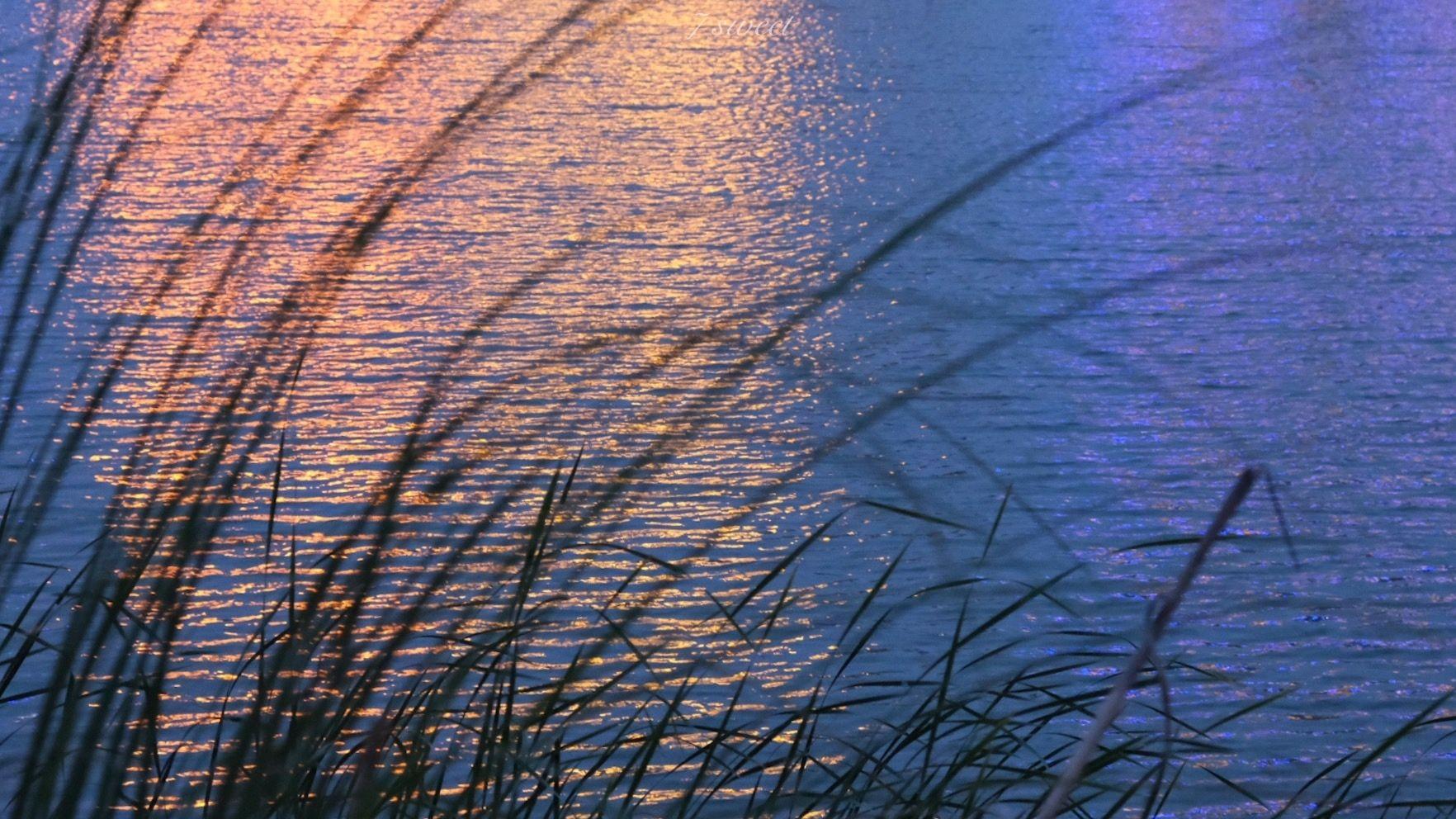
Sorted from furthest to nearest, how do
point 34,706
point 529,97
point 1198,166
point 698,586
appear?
point 529,97
point 1198,166
point 698,586
point 34,706

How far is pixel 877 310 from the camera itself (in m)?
6.52

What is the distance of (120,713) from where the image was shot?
1191 mm

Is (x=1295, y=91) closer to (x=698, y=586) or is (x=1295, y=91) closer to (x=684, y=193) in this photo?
(x=684, y=193)

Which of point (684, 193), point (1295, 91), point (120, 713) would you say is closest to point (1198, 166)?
point (684, 193)

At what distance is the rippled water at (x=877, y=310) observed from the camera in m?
1.48

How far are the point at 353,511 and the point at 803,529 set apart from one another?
41.2 inches

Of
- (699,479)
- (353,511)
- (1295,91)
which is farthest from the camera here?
(1295,91)

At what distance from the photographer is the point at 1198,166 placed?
8.68 meters

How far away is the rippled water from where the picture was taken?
148cm

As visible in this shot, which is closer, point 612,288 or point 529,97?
point 612,288

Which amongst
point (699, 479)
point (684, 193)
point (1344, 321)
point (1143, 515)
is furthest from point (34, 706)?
point (684, 193)

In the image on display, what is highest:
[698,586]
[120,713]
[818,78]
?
[120,713]

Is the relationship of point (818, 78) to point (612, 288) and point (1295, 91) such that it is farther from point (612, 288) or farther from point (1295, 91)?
point (612, 288)

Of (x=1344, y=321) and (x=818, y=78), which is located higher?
(x=1344, y=321)
